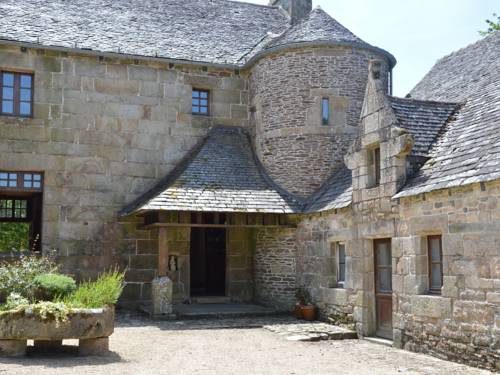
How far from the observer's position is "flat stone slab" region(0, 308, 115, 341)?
834 centimetres

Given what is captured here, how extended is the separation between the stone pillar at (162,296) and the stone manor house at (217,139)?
0.96ft

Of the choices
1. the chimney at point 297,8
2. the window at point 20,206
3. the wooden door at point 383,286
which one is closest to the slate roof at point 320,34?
the chimney at point 297,8

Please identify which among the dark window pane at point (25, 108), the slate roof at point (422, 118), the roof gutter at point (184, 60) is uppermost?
the roof gutter at point (184, 60)

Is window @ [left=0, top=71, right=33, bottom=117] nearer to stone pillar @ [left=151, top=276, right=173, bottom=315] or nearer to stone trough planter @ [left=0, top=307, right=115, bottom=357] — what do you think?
stone pillar @ [left=151, top=276, right=173, bottom=315]

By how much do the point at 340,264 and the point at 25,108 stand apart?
7861mm

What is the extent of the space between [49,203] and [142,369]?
7171mm

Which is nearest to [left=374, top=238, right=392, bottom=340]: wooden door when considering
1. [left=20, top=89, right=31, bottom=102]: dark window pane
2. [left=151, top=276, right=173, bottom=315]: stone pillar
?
[left=151, top=276, right=173, bottom=315]: stone pillar

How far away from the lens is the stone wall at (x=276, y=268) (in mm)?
14164

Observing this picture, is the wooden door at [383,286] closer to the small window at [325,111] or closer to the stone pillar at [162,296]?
the small window at [325,111]

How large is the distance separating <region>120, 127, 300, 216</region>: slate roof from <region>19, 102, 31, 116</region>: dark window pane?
310 cm

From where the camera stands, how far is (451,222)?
897 cm

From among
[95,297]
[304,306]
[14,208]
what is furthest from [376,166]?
[14,208]

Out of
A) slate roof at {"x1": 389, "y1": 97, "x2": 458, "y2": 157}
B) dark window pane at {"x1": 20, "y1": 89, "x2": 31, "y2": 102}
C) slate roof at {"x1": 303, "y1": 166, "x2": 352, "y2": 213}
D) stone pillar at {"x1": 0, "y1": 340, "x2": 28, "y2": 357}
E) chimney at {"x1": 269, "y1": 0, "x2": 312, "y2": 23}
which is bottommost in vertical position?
stone pillar at {"x1": 0, "y1": 340, "x2": 28, "y2": 357}

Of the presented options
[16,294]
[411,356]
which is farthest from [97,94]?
[411,356]
